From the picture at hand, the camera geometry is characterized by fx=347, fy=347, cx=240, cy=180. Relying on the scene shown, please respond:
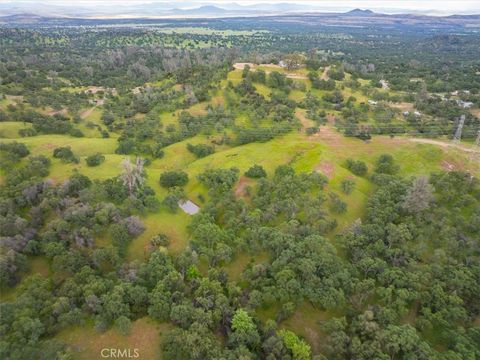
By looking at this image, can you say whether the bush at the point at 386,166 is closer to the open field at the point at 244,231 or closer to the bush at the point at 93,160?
the open field at the point at 244,231

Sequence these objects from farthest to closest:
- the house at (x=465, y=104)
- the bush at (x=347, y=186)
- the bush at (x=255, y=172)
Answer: the house at (x=465, y=104) → the bush at (x=255, y=172) → the bush at (x=347, y=186)

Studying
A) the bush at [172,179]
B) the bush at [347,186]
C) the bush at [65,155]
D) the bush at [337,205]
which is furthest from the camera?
the bush at [65,155]

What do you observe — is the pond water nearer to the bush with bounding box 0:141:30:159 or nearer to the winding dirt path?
the bush with bounding box 0:141:30:159

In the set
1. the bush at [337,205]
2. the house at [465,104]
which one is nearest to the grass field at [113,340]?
the bush at [337,205]

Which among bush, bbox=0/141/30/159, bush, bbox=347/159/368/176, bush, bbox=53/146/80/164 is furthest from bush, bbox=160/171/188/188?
bush, bbox=347/159/368/176

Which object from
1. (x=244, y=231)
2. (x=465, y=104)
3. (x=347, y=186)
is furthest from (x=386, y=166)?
(x=465, y=104)

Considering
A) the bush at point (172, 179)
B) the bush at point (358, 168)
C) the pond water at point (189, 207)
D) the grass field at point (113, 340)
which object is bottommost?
the pond water at point (189, 207)

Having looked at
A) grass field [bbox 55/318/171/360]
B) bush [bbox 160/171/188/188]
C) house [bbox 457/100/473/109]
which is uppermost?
house [bbox 457/100/473/109]

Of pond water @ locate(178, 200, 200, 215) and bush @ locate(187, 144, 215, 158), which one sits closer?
pond water @ locate(178, 200, 200, 215)

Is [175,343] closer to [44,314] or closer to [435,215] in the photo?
[44,314]
